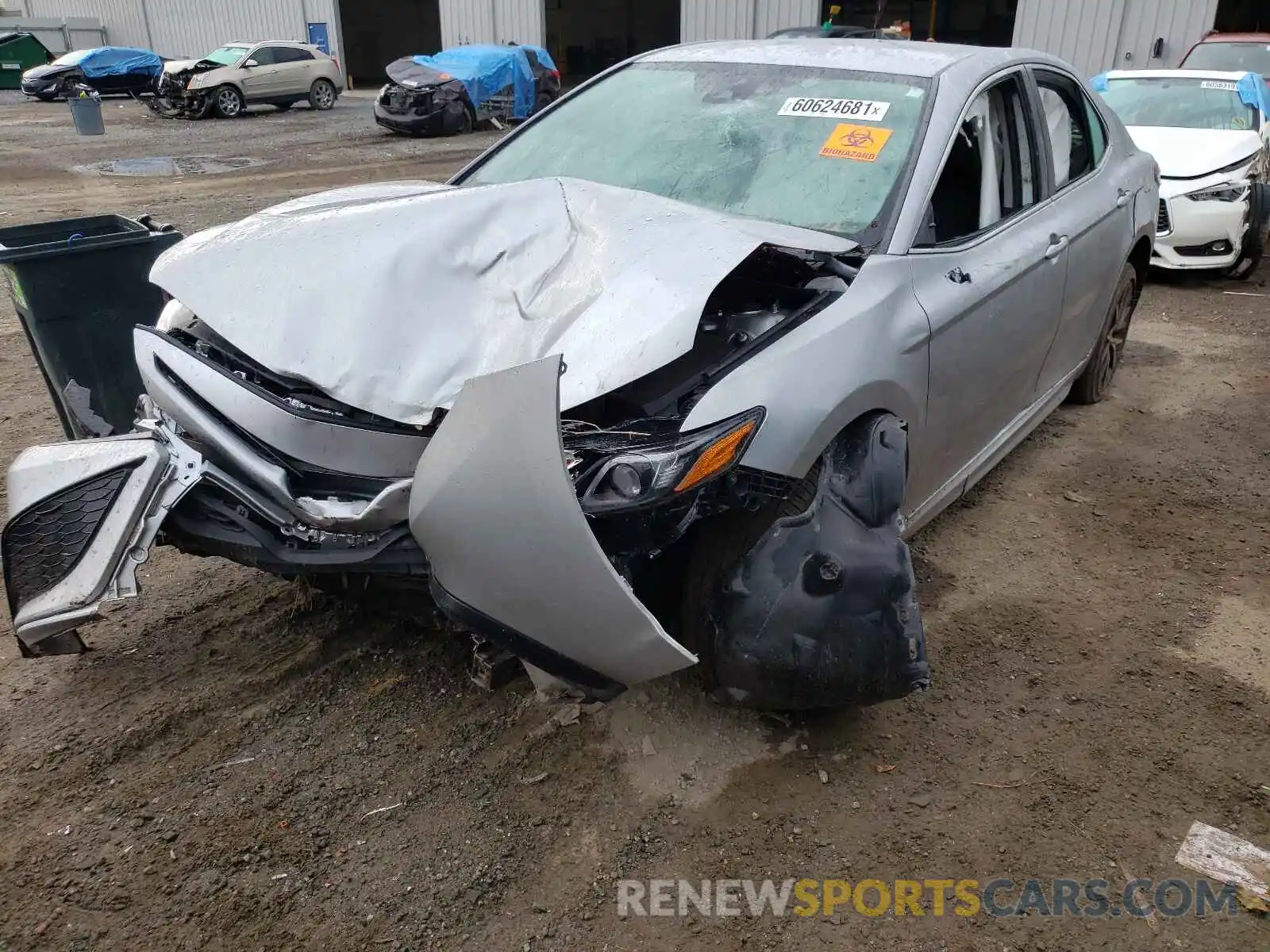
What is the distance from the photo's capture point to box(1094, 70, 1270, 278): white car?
742cm

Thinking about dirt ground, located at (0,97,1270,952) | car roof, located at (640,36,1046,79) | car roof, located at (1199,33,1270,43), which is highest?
car roof, located at (640,36,1046,79)

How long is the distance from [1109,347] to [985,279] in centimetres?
231

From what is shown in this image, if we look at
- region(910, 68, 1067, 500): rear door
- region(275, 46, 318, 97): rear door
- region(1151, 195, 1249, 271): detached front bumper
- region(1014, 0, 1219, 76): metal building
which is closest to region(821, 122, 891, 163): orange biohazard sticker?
region(910, 68, 1067, 500): rear door

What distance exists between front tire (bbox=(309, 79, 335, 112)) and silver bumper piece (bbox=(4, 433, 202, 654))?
22037mm

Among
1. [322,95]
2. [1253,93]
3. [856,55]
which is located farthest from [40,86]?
[856,55]

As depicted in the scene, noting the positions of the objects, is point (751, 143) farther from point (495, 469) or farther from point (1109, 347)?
point (1109, 347)

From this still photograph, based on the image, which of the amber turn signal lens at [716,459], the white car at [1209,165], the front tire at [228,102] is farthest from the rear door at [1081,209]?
the front tire at [228,102]

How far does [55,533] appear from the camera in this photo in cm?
239

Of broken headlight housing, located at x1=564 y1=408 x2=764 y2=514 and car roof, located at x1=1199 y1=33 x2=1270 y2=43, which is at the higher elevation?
car roof, located at x1=1199 y1=33 x2=1270 y2=43

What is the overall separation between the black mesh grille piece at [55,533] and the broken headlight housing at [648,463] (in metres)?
1.16

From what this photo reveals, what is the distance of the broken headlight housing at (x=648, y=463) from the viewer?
6.85 ft

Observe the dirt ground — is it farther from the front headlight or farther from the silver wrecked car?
the front headlight

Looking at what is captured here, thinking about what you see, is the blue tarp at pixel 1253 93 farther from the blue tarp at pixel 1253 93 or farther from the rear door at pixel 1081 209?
the rear door at pixel 1081 209

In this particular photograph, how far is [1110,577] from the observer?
3635 mm
